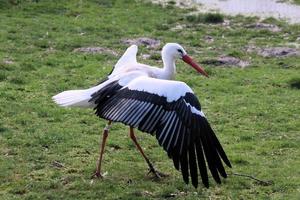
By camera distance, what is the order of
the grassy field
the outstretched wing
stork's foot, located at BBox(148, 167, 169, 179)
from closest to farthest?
1. the outstretched wing
2. the grassy field
3. stork's foot, located at BBox(148, 167, 169, 179)

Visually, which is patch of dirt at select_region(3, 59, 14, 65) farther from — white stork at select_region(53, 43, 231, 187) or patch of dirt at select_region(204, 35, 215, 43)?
white stork at select_region(53, 43, 231, 187)

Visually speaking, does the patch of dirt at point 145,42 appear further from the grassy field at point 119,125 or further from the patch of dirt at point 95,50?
the patch of dirt at point 95,50

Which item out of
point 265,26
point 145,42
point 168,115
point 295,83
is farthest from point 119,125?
point 265,26

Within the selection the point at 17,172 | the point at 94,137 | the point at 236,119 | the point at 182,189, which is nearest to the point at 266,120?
the point at 236,119

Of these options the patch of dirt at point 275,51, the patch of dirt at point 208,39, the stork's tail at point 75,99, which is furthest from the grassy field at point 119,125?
the stork's tail at point 75,99

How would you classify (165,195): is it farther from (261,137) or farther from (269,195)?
(261,137)

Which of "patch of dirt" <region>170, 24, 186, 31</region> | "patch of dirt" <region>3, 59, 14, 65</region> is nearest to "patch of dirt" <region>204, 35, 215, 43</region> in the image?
"patch of dirt" <region>170, 24, 186, 31</region>

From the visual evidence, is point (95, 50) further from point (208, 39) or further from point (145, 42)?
point (208, 39)

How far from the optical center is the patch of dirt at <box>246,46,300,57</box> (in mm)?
17047

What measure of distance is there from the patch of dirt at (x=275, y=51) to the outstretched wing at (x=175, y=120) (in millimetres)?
8547

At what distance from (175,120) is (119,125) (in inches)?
144

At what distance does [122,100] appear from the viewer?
8875 millimetres

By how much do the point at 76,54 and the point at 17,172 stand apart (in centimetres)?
738

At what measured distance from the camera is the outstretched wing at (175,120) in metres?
8.13
